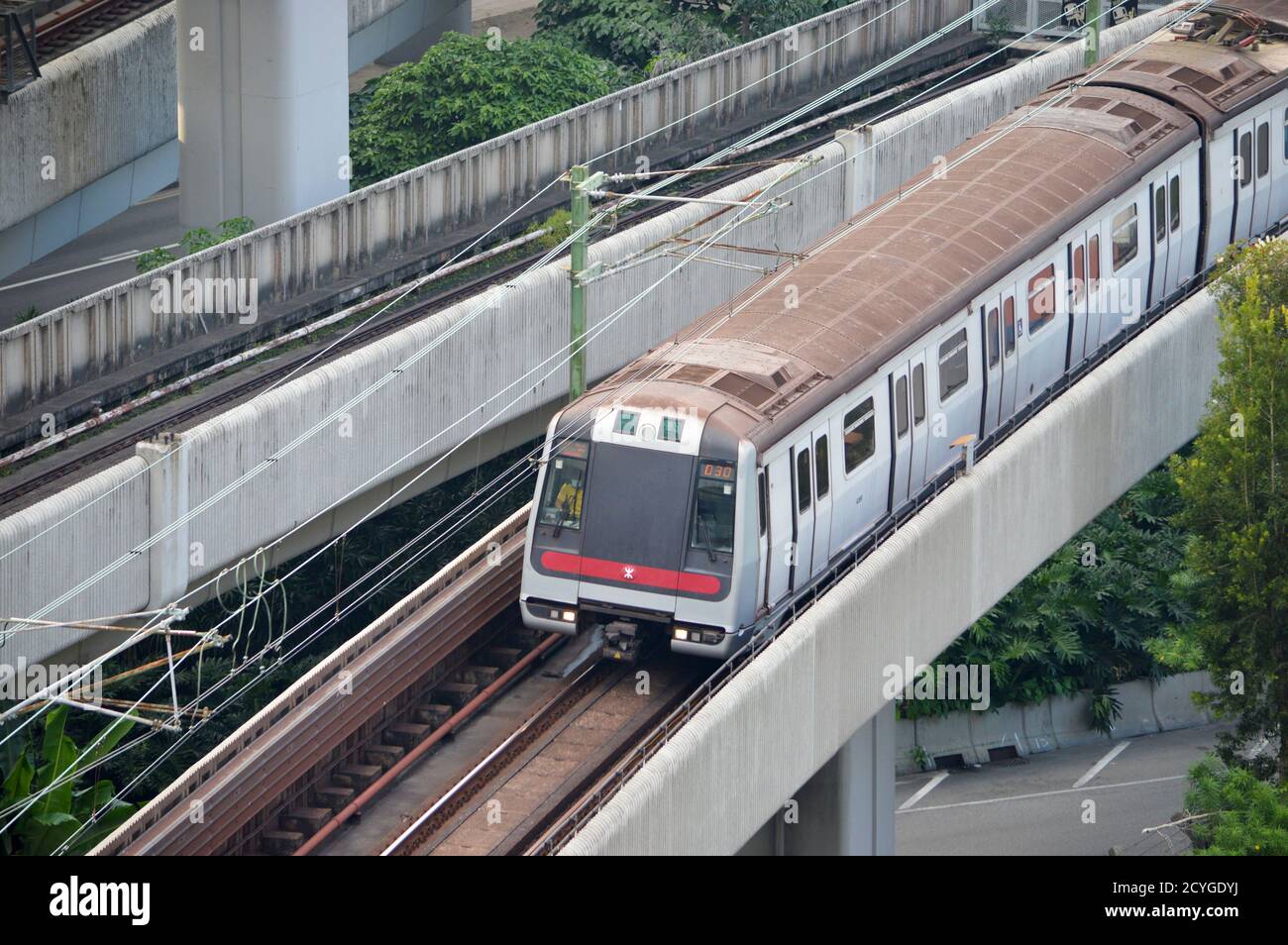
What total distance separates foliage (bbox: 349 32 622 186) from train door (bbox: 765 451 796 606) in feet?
62.6

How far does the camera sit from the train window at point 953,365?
24.8 metres

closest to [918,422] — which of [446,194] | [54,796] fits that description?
[54,796]

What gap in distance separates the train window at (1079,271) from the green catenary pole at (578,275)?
260 inches

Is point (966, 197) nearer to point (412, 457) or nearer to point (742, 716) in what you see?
point (412, 457)

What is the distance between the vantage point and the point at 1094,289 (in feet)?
91.0

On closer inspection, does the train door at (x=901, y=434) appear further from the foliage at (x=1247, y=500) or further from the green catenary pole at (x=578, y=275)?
the foliage at (x=1247, y=500)

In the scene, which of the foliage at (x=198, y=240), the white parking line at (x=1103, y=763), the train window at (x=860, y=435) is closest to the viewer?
the train window at (x=860, y=435)

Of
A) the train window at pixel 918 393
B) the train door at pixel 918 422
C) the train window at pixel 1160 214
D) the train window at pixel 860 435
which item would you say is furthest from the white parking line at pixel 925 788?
the train window at pixel 860 435

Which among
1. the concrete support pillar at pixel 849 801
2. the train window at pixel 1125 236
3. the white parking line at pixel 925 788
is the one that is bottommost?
the white parking line at pixel 925 788

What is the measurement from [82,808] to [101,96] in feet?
51.1

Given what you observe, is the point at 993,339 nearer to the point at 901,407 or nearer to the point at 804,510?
the point at 901,407

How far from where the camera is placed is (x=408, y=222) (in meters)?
33.3

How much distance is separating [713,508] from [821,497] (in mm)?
1921
